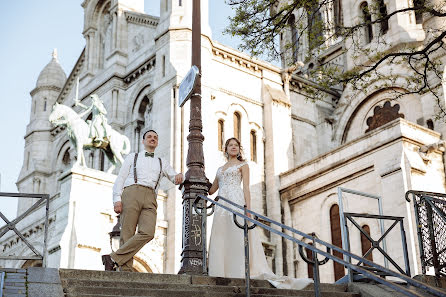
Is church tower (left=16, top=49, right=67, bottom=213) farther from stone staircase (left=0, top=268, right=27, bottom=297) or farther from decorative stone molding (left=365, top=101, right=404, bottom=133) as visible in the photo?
stone staircase (left=0, top=268, right=27, bottom=297)

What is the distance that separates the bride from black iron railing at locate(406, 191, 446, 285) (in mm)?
2240

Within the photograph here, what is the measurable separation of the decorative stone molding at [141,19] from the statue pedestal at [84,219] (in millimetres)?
9786

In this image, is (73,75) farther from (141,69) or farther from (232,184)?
(232,184)

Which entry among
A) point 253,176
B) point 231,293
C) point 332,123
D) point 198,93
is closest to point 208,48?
point 253,176

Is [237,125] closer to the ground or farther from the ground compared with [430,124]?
farther from the ground

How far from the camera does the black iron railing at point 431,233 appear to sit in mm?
9516

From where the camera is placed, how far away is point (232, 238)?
1024cm

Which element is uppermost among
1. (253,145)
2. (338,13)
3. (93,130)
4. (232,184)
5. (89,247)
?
(338,13)

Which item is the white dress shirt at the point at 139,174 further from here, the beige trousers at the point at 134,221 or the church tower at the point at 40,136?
the church tower at the point at 40,136

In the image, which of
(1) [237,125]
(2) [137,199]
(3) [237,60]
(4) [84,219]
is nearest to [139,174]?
(2) [137,199]

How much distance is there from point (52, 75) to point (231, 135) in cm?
1502

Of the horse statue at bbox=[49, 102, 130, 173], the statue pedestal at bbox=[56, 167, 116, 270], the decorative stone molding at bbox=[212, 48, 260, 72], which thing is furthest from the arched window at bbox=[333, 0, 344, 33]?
the statue pedestal at bbox=[56, 167, 116, 270]

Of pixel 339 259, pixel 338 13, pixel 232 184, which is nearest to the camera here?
pixel 339 259

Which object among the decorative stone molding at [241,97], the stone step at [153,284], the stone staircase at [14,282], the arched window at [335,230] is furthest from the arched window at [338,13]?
the stone staircase at [14,282]
